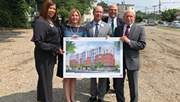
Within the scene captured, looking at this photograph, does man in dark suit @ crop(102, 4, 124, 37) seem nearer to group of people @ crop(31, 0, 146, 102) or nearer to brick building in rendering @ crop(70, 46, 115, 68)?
group of people @ crop(31, 0, 146, 102)

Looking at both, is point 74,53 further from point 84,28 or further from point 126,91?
point 126,91

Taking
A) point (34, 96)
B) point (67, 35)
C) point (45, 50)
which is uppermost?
point (67, 35)

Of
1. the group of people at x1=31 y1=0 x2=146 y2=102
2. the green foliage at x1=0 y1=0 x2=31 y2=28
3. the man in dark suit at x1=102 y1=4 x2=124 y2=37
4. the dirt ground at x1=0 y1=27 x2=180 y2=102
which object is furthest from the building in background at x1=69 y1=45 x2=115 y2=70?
the green foliage at x1=0 y1=0 x2=31 y2=28

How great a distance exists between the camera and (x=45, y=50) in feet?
9.80

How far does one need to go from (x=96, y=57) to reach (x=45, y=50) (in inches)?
43.2

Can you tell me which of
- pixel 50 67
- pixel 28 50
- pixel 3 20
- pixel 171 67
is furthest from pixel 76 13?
pixel 3 20

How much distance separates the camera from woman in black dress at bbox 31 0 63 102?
2.89m

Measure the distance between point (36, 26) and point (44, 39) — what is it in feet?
0.93

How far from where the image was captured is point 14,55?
8.66 m

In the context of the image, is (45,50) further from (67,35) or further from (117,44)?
(117,44)

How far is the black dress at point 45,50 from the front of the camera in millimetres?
2883

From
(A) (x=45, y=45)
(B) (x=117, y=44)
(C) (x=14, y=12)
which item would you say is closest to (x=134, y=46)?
(B) (x=117, y=44)

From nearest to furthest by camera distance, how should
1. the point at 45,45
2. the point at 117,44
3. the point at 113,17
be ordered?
the point at 45,45 → the point at 117,44 → the point at 113,17

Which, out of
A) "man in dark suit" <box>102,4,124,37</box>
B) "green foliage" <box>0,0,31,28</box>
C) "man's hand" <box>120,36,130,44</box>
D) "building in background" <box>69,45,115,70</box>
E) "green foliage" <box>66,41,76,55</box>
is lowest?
"building in background" <box>69,45,115,70</box>
